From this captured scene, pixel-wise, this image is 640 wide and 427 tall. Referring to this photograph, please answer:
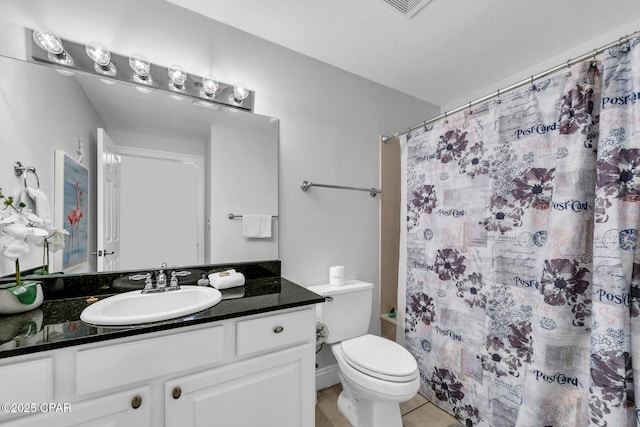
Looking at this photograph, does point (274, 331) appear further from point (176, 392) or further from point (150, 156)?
point (150, 156)

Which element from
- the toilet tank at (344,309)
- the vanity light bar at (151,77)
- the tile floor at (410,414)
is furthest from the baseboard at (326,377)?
the vanity light bar at (151,77)

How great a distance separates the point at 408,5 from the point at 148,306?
6.53ft

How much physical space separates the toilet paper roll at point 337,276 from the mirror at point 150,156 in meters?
0.45

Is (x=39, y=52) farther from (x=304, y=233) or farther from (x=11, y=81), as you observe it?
(x=304, y=233)

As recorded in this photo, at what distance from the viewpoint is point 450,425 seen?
64.2 inches

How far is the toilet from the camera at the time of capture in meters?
1.32

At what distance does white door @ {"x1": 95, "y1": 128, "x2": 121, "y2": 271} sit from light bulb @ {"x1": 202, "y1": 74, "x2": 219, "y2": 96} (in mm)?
552

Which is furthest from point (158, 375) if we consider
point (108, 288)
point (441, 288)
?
point (441, 288)

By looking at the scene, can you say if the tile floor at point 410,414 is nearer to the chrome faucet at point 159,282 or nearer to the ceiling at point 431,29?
the chrome faucet at point 159,282

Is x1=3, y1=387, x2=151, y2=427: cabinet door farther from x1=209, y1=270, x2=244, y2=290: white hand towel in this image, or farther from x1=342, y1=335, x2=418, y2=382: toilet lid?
x1=342, y1=335, x2=418, y2=382: toilet lid

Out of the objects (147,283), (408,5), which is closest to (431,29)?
(408,5)

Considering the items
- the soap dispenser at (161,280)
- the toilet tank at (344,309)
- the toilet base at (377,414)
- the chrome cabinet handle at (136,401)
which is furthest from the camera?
the toilet tank at (344,309)

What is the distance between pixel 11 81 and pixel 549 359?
260cm

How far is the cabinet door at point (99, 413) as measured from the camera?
2.57 feet
